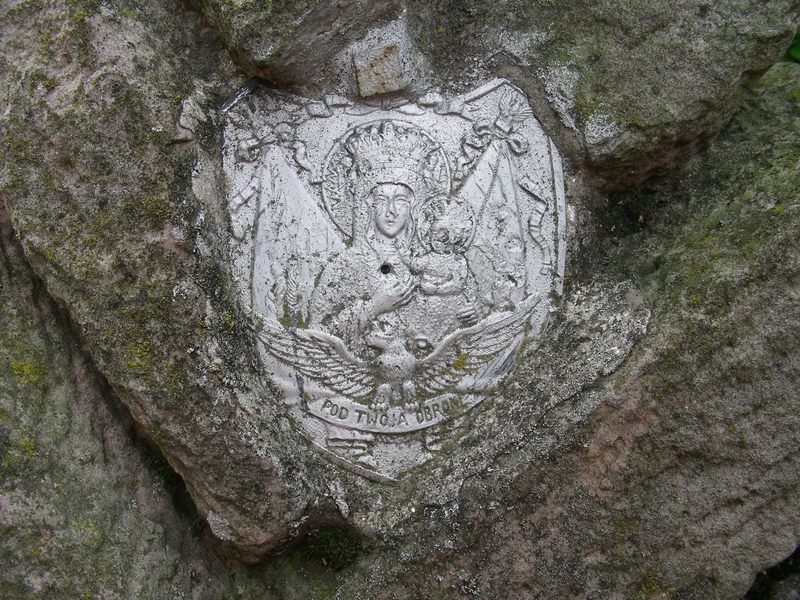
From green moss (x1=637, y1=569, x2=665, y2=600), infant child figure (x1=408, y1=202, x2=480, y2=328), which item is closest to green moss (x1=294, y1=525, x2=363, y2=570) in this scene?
infant child figure (x1=408, y1=202, x2=480, y2=328)

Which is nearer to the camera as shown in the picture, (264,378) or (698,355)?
(698,355)

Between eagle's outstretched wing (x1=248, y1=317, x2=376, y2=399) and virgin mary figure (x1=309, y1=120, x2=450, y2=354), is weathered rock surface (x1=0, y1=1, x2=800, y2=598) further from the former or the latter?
virgin mary figure (x1=309, y1=120, x2=450, y2=354)

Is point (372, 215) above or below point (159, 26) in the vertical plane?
below

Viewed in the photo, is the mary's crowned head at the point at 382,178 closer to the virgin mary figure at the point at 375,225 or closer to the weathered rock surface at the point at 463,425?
the virgin mary figure at the point at 375,225

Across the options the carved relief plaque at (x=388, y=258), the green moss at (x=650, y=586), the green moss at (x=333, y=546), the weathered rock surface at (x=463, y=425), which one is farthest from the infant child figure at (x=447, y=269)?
the green moss at (x=650, y=586)

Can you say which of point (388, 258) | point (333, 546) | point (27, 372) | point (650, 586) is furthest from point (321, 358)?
point (650, 586)

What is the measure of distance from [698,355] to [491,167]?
69cm

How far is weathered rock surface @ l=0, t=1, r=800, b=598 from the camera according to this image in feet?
5.57

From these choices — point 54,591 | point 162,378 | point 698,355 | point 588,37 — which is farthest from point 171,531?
point 588,37

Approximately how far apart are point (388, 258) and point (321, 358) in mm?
306

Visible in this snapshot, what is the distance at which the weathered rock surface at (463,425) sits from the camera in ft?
5.57

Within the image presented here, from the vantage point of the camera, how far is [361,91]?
6.16 ft

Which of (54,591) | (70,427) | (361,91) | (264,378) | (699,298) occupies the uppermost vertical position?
(361,91)

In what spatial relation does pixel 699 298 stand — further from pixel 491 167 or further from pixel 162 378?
pixel 162 378
